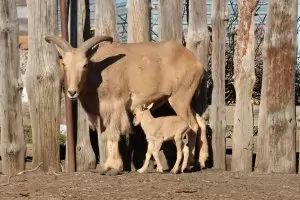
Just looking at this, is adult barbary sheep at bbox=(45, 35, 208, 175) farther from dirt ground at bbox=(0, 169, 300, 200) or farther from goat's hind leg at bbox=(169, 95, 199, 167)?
dirt ground at bbox=(0, 169, 300, 200)

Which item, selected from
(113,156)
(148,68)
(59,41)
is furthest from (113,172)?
(59,41)

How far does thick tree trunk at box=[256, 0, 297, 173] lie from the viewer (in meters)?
9.21

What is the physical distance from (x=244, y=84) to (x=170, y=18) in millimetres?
1276

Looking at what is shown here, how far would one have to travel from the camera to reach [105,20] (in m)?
9.51

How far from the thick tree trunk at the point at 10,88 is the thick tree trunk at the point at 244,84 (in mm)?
2719

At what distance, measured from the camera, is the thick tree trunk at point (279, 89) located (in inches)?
363

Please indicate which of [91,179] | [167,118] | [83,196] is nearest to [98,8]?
Answer: [167,118]

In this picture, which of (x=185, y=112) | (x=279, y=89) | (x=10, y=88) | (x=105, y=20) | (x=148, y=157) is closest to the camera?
(x=10, y=88)

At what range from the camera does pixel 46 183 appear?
8.31 metres

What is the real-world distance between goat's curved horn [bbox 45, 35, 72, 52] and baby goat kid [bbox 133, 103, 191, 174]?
4.40 ft

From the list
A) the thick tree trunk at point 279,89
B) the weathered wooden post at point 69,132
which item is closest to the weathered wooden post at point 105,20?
the weathered wooden post at point 69,132

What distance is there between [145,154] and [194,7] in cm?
204

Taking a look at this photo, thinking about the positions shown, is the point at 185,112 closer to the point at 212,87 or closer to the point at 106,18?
the point at 212,87

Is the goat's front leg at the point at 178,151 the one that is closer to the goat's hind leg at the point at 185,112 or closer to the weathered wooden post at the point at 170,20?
the goat's hind leg at the point at 185,112
